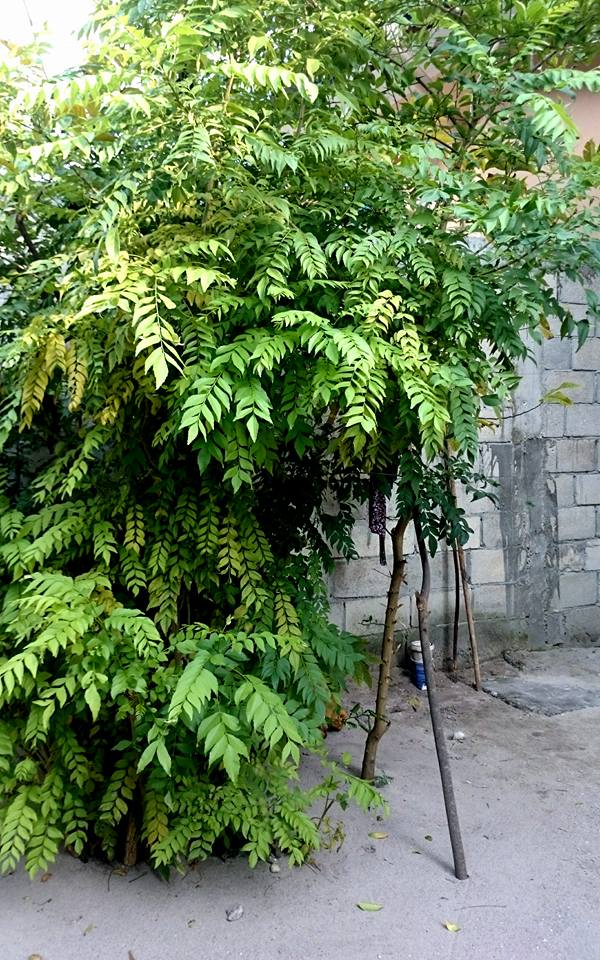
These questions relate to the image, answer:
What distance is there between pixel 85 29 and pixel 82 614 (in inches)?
84.8

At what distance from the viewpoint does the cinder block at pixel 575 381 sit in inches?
205

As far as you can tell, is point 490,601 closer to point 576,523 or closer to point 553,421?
point 576,523

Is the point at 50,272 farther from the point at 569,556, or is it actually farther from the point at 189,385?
the point at 569,556

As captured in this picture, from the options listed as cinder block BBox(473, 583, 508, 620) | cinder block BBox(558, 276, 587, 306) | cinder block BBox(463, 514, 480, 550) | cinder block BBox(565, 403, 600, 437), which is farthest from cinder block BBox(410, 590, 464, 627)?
cinder block BBox(558, 276, 587, 306)

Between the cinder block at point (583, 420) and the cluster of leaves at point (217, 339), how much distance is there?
9.28 feet

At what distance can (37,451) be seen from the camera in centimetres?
296

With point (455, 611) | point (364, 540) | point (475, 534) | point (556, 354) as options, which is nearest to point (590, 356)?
point (556, 354)

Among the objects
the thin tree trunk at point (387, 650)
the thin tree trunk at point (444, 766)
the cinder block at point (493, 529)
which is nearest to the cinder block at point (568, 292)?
the cinder block at point (493, 529)

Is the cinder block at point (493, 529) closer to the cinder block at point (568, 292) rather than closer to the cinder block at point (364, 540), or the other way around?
the cinder block at point (364, 540)

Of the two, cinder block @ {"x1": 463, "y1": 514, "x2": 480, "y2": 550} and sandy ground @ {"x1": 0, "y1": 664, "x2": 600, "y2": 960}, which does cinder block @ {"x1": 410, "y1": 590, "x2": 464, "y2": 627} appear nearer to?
cinder block @ {"x1": 463, "y1": 514, "x2": 480, "y2": 550}

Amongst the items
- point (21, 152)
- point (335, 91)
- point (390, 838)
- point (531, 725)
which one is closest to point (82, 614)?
point (21, 152)

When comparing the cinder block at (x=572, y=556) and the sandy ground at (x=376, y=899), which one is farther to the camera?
the cinder block at (x=572, y=556)

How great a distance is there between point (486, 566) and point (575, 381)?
5.09 feet

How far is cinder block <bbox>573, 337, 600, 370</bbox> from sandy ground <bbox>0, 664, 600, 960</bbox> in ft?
10.7
